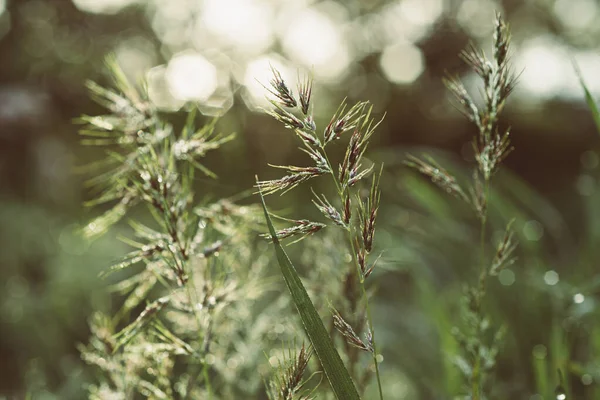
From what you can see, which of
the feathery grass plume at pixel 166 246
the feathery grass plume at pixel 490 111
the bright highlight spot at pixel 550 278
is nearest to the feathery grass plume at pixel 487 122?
the feathery grass plume at pixel 490 111

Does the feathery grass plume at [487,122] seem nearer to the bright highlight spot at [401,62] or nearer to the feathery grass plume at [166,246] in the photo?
the feathery grass plume at [166,246]

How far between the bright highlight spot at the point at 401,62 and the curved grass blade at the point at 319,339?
1126 cm

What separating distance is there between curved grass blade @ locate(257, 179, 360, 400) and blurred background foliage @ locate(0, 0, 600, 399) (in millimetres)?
157

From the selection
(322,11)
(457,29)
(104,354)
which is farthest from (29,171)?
(457,29)

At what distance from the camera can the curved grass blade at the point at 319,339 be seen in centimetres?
67

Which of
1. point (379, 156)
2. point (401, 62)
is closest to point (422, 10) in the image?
point (401, 62)

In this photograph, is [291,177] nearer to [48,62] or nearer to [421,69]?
[48,62]

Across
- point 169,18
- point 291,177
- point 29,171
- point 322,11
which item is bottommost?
point 29,171

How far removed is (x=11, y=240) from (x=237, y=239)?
536cm

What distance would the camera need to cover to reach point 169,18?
11.2 meters

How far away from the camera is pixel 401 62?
40.7 feet

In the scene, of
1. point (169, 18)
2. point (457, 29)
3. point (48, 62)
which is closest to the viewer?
point (48, 62)

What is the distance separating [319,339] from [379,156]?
2914 mm

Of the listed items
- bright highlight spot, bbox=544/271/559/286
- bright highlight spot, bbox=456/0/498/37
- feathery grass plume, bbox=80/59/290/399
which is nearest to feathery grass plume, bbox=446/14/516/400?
feathery grass plume, bbox=80/59/290/399
